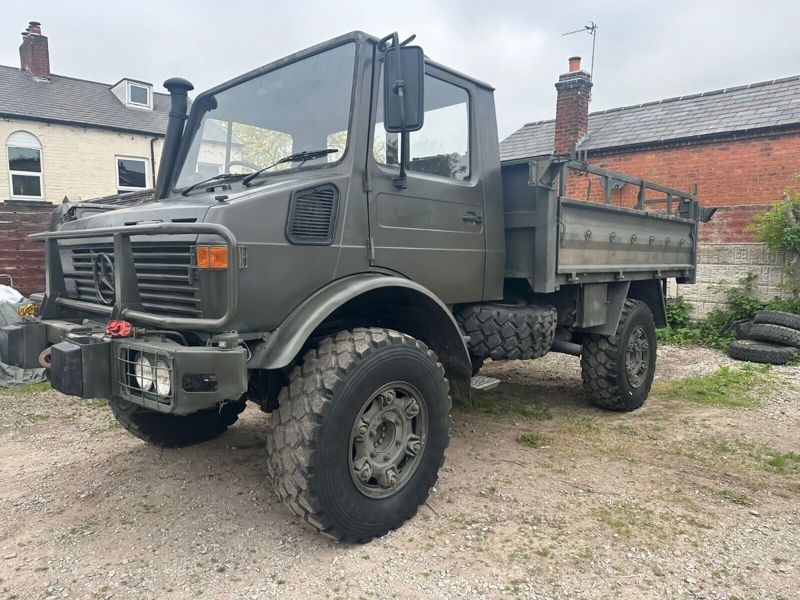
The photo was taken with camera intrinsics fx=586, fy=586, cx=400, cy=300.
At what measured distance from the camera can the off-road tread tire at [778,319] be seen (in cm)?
781

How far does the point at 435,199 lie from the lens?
3650 millimetres

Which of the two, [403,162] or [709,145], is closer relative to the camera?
[403,162]

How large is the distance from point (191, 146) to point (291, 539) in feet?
8.53

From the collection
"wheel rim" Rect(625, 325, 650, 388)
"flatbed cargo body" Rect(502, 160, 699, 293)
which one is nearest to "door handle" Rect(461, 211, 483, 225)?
"flatbed cargo body" Rect(502, 160, 699, 293)

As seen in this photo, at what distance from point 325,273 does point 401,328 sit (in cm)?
90

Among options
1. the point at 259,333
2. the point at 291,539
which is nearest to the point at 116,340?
the point at 259,333

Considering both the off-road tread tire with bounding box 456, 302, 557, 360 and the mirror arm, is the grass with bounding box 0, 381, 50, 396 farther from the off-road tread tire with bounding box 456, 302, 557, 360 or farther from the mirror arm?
the mirror arm

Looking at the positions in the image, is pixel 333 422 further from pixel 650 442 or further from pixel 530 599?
pixel 650 442

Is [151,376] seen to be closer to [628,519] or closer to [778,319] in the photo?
[628,519]

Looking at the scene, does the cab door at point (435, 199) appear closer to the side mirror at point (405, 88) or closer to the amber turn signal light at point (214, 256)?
the side mirror at point (405, 88)

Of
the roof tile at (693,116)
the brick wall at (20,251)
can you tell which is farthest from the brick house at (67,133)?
the roof tile at (693,116)

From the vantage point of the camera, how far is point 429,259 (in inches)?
143

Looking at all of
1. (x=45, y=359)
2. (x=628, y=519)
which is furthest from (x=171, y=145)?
(x=628, y=519)

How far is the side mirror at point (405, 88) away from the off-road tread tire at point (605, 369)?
3.17 meters
